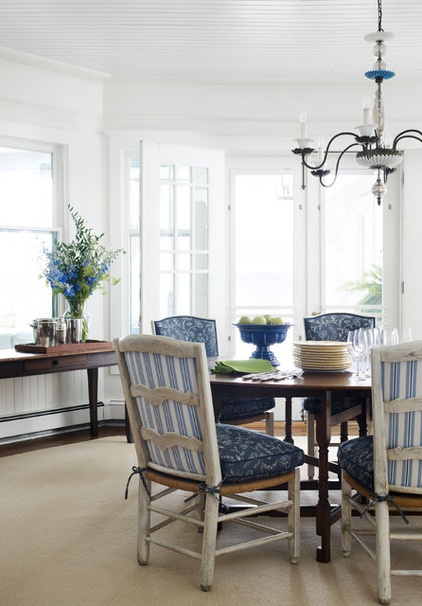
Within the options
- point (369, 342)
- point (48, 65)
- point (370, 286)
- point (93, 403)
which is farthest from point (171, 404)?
point (370, 286)

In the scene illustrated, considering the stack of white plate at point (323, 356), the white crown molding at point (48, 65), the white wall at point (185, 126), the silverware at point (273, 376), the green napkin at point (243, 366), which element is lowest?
the silverware at point (273, 376)

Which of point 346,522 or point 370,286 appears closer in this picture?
point 346,522

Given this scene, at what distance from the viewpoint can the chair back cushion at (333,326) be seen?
437cm

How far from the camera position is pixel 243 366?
11.1 feet

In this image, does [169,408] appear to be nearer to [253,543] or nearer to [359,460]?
[253,543]

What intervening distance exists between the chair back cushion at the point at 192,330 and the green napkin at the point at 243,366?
856mm

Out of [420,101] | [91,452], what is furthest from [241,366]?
[420,101]

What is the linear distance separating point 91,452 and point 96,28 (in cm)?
277

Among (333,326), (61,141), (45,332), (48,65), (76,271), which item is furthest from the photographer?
(61,141)

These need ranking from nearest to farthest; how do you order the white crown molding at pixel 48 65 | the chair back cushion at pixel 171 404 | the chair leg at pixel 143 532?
the chair back cushion at pixel 171 404, the chair leg at pixel 143 532, the white crown molding at pixel 48 65

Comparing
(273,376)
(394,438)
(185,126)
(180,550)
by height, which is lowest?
(180,550)

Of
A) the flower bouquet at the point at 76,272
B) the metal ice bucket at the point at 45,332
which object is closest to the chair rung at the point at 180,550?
Answer: the metal ice bucket at the point at 45,332

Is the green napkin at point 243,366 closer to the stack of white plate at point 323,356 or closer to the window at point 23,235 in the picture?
the stack of white plate at point 323,356

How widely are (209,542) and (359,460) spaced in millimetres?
640
